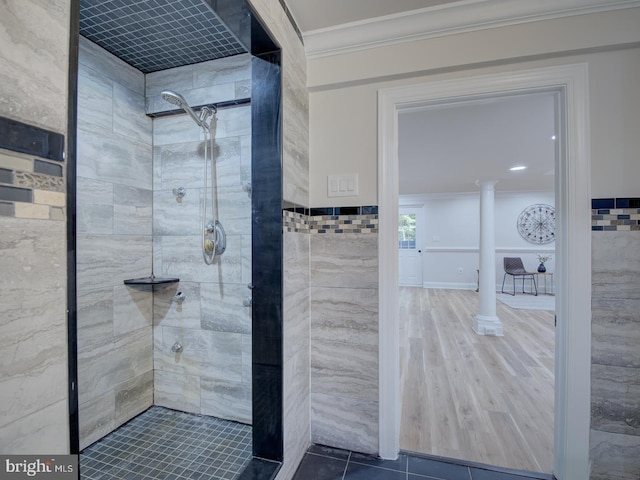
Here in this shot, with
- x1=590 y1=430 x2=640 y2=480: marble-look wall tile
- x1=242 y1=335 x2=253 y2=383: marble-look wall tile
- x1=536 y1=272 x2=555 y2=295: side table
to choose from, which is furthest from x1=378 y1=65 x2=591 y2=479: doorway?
x1=536 y1=272 x2=555 y2=295: side table

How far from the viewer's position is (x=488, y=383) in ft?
8.29

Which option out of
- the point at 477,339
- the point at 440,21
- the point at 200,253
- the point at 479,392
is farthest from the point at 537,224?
the point at 200,253

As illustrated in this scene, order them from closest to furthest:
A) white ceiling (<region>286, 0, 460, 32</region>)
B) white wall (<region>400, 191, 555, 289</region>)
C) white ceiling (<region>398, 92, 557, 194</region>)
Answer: white ceiling (<region>286, 0, 460, 32</region>), white ceiling (<region>398, 92, 557, 194</region>), white wall (<region>400, 191, 555, 289</region>)

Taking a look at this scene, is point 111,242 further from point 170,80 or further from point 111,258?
point 170,80

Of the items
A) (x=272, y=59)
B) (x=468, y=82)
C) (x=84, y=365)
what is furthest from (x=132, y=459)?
(x=468, y=82)

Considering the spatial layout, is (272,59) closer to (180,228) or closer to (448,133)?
(180,228)

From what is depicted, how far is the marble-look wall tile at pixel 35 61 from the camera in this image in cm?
50

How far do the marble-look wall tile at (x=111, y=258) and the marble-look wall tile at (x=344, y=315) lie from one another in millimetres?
1187

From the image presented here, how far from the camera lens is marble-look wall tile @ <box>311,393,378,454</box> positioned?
162 cm

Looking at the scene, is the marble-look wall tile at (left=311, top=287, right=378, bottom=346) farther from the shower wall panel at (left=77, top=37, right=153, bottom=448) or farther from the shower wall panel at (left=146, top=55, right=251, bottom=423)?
the shower wall panel at (left=77, top=37, right=153, bottom=448)

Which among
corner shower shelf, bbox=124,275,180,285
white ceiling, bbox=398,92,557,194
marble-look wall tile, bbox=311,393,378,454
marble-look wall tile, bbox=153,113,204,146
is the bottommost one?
marble-look wall tile, bbox=311,393,378,454

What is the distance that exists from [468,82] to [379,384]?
1.68m

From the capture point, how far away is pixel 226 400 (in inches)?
73.3

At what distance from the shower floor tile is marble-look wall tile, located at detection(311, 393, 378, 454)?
16.3 inches
